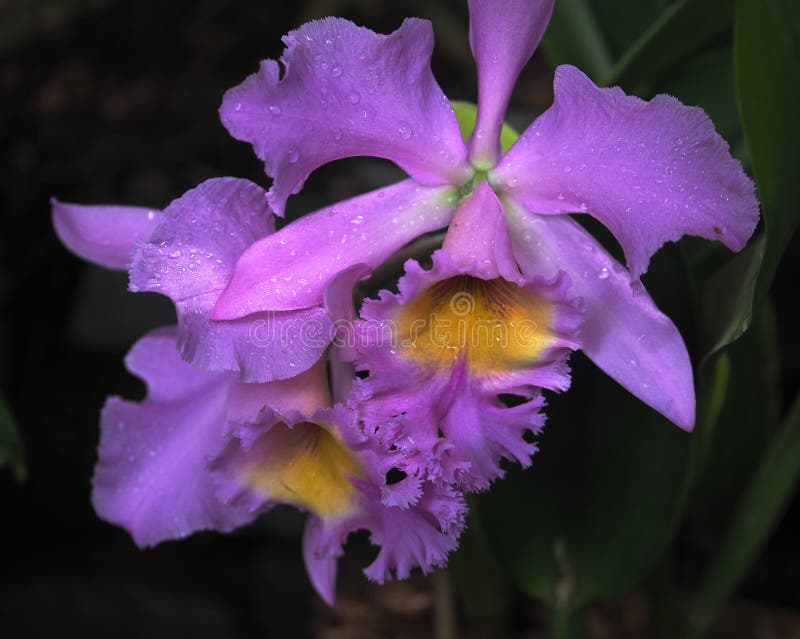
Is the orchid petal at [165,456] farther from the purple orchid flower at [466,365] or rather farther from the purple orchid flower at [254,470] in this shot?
the purple orchid flower at [466,365]

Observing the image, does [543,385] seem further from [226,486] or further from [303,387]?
[226,486]

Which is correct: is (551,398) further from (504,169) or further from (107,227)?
(107,227)

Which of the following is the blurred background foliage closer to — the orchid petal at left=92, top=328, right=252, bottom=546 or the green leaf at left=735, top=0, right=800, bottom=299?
the green leaf at left=735, top=0, right=800, bottom=299

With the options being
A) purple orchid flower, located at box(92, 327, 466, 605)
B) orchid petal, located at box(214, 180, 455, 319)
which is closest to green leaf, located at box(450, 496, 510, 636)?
purple orchid flower, located at box(92, 327, 466, 605)

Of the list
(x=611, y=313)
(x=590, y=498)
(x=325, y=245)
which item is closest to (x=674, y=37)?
(x=611, y=313)

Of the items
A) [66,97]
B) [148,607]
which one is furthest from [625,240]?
[66,97]

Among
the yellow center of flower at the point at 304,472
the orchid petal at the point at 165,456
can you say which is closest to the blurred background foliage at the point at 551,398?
the orchid petal at the point at 165,456
